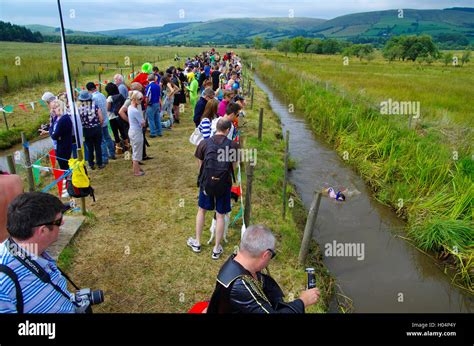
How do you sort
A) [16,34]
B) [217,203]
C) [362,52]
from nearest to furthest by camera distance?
[217,203], [362,52], [16,34]

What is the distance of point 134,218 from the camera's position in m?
6.18

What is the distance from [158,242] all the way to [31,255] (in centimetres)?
347

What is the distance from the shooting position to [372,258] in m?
6.84

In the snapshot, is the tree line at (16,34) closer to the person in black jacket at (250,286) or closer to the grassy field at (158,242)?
the grassy field at (158,242)

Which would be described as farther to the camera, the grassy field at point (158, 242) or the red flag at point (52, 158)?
the red flag at point (52, 158)

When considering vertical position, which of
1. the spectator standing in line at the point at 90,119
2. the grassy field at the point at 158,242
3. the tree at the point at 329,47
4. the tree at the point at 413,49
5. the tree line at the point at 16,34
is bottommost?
the grassy field at the point at 158,242

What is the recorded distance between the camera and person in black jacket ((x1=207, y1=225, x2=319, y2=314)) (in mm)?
2191

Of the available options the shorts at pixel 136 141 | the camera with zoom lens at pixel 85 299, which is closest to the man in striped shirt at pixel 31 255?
the camera with zoom lens at pixel 85 299

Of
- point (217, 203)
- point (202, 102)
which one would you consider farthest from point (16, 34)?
point (217, 203)

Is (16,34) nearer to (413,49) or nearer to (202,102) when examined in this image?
(413,49)

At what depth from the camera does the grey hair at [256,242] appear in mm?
2328
